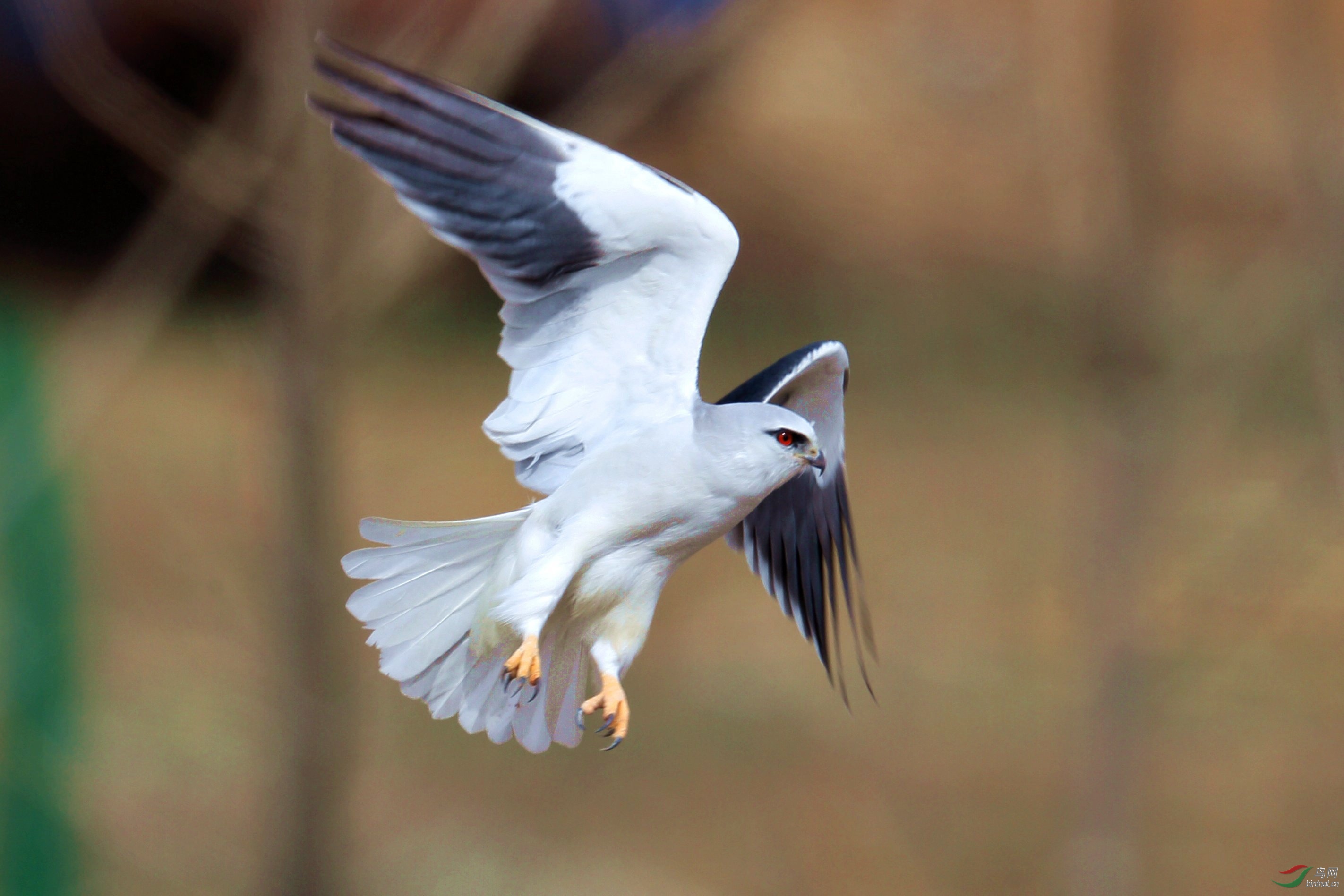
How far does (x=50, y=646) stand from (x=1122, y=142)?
4.68m

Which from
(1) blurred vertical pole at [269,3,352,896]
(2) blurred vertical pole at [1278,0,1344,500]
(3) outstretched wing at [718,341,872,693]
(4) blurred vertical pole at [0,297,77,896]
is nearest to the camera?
(3) outstretched wing at [718,341,872,693]

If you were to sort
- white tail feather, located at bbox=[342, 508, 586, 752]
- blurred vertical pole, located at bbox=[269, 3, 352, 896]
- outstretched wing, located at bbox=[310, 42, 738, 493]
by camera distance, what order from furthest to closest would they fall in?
blurred vertical pole, located at bbox=[269, 3, 352, 896]
white tail feather, located at bbox=[342, 508, 586, 752]
outstretched wing, located at bbox=[310, 42, 738, 493]

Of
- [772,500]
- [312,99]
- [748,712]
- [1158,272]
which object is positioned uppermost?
[1158,272]

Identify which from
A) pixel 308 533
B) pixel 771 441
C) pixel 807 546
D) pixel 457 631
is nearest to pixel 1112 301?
pixel 807 546

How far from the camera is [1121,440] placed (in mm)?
3859

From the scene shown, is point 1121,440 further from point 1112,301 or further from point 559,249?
point 559,249

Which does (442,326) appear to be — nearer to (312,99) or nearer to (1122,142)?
(1122,142)

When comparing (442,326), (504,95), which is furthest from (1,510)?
(504,95)

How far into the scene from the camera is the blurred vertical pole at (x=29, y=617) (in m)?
4.54

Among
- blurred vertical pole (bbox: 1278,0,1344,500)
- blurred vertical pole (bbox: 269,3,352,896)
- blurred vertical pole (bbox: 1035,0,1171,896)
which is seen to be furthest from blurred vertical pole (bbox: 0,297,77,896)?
blurred vertical pole (bbox: 1278,0,1344,500)

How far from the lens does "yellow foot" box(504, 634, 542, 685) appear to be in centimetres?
168

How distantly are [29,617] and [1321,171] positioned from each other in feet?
17.5

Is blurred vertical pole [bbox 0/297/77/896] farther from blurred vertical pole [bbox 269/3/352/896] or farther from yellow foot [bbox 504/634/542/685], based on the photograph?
yellow foot [bbox 504/634/542/685]

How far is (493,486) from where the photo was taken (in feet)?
17.6
